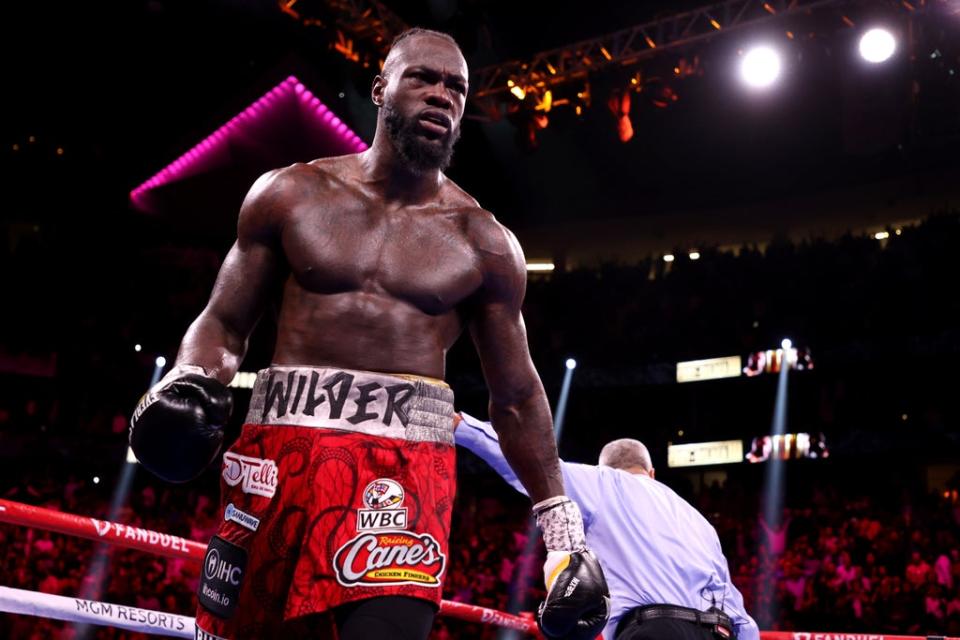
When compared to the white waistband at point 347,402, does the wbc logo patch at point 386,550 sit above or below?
below

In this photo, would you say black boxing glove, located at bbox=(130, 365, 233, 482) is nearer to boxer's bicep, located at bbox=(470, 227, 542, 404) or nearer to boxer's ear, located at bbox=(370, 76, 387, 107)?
boxer's bicep, located at bbox=(470, 227, 542, 404)

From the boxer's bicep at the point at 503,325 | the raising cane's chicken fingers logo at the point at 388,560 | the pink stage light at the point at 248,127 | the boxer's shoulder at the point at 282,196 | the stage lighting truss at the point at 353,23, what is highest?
the pink stage light at the point at 248,127

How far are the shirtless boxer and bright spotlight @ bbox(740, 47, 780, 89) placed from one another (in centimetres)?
614

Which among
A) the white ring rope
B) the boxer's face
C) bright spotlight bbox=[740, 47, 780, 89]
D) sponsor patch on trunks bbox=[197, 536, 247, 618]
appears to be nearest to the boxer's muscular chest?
the boxer's face

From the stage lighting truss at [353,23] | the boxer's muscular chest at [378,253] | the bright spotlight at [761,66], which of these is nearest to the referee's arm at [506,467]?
the boxer's muscular chest at [378,253]

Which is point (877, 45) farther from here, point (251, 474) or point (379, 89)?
point (251, 474)

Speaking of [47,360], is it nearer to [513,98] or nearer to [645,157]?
[513,98]

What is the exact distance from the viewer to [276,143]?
11062mm

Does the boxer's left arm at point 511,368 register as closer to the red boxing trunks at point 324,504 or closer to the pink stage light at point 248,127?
the red boxing trunks at point 324,504

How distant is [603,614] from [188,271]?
12295 millimetres

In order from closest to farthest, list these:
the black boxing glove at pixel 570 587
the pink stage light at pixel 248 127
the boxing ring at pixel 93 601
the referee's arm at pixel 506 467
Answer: the black boxing glove at pixel 570 587 < the boxing ring at pixel 93 601 < the referee's arm at pixel 506 467 < the pink stage light at pixel 248 127

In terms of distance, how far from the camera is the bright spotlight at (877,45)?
6828 millimetres

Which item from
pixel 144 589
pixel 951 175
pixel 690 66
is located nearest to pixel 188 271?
pixel 144 589

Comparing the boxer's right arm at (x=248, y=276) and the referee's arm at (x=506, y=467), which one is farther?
the referee's arm at (x=506, y=467)
